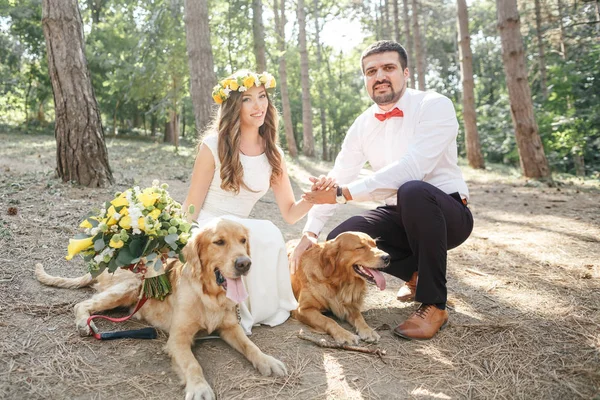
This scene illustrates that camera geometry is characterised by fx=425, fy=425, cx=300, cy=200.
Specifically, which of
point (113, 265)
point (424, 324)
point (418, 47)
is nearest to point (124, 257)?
point (113, 265)

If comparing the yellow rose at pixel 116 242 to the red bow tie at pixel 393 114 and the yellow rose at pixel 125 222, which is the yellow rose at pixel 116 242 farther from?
the red bow tie at pixel 393 114

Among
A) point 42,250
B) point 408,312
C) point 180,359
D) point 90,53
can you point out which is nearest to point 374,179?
point 408,312

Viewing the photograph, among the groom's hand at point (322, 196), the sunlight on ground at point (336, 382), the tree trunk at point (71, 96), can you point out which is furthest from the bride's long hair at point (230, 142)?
the tree trunk at point (71, 96)

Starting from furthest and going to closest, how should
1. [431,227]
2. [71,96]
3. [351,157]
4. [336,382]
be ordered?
[71,96] < [351,157] < [431,227] < [336,382]

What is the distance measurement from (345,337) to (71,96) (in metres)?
4.89

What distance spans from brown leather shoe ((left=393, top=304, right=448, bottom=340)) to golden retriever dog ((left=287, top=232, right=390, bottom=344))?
273 millimetres

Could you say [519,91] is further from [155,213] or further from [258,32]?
[155,213]

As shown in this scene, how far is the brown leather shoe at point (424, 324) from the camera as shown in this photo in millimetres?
2877

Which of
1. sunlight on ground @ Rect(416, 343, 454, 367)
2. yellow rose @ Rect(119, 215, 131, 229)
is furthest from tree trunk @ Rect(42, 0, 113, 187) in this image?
sunlight on ground @ Rect(416, 343, 454, 367)

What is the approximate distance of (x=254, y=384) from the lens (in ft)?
7.50

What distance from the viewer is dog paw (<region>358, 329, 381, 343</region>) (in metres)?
2.88

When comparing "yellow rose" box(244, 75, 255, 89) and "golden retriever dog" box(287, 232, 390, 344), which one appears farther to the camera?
"yellow rose" box(244, 75, 255, 89)

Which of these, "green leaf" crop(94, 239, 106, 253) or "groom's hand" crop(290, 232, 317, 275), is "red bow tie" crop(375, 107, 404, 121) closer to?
"groom's hand" crop(290, 232, 317, 275)

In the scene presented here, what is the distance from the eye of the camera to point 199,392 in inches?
84.6
